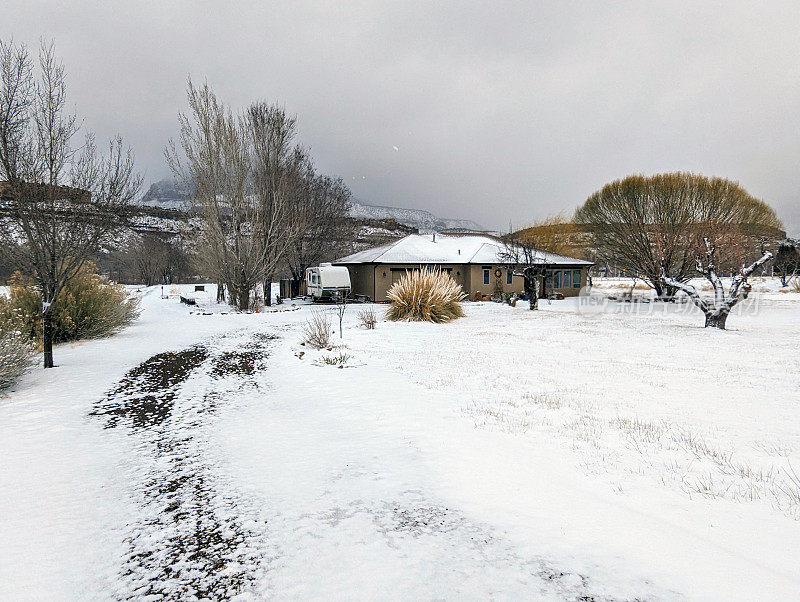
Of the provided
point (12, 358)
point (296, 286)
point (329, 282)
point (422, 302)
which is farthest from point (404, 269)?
point (12, 358)

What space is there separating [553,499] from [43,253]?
10.0 m

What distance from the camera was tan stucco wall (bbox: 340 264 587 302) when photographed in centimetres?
3028

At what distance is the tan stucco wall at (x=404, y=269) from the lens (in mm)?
30281

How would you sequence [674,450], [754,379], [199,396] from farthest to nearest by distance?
[754,379] → [199,396] → [674,450]

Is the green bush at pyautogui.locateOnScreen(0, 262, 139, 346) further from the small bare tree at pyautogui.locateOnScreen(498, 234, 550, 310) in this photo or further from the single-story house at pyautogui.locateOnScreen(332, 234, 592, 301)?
the small bare tree at pyautogui.locateOnScreen(498, 234, 550, 310)

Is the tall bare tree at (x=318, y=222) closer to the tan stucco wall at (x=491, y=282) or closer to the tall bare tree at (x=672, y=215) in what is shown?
the tan stucco wall at (x=491, y=282)

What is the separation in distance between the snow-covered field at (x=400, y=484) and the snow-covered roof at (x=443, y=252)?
23.1m

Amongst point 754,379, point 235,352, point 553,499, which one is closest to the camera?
point 553,499

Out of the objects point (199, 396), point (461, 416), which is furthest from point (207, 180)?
point (461, 416)

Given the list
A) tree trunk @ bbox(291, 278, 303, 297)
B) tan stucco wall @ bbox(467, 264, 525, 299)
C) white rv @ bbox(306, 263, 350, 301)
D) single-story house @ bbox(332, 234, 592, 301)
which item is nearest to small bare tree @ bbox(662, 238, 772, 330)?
single-story house @ bbox(332, 234, 592, 301)

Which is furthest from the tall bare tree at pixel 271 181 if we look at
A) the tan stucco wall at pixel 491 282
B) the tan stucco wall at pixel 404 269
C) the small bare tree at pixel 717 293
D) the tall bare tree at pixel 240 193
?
the small bare tree at pixel 717 293

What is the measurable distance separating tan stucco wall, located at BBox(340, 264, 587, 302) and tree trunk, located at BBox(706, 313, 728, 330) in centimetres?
1595

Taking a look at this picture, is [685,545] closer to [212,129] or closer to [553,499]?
[553,499]

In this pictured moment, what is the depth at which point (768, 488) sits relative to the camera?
343cm
